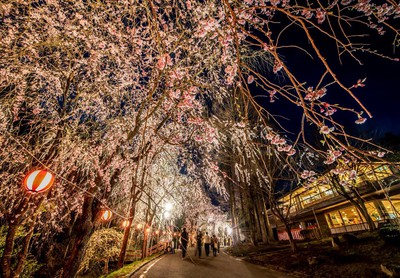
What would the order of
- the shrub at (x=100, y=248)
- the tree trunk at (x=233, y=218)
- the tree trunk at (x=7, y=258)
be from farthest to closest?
the tree trunk at (x=233, y=218)
the shrub at (x=100, y=248)
the tree trunk at (x=7, y=258)

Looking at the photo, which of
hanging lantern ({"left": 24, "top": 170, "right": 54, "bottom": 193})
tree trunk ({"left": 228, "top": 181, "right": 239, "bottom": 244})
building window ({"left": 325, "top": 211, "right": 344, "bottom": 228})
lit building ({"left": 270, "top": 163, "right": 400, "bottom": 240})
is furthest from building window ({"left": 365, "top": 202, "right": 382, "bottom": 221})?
hanging lantern ({"left": 24, "top": 170, "right": 54, "bottom": 193})

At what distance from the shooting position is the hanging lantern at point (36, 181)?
4488 millimetres

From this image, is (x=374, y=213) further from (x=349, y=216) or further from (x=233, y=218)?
(x=233, y=218)

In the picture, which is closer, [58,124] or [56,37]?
[56,37]

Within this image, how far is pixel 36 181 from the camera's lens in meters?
4.53

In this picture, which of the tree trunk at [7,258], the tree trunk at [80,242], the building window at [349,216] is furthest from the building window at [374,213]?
the tree trunk at [7,258]

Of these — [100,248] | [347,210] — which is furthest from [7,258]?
[347,210]

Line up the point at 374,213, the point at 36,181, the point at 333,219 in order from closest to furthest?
the point at 36,181, the point at 374,213, the point at 333,219

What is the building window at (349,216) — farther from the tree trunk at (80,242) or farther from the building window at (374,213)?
the tree trunk at (80,242)

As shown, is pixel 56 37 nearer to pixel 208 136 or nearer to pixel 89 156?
pixel 89 156

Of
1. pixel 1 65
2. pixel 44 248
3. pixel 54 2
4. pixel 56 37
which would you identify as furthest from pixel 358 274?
pixel 44 248

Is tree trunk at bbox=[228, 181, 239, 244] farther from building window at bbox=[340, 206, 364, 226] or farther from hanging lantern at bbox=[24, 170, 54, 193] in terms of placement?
hanging lantern at bbox=[24, 170, 54, 193]

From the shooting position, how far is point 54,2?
4.79 meters

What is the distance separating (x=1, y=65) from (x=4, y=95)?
78cm
